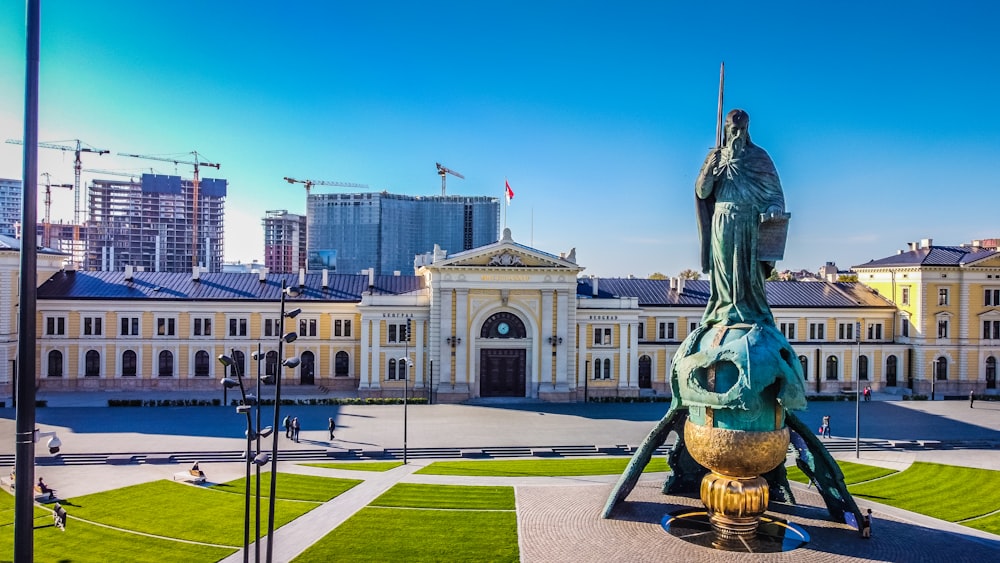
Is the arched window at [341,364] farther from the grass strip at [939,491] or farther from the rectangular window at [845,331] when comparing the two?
the rectangular window at [845,331]

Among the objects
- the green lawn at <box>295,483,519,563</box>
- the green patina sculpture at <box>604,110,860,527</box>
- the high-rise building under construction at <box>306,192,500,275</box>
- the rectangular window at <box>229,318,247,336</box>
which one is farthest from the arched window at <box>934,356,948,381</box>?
the high-rise building under construction at <box>306,192,500,275</box>

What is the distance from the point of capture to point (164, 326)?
59250 mm

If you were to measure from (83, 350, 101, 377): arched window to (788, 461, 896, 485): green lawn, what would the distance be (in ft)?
168

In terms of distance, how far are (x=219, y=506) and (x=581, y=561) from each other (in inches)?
593

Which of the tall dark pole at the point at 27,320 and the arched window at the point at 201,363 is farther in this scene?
the arched window at the point at 201,363

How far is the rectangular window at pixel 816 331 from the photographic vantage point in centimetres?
6462

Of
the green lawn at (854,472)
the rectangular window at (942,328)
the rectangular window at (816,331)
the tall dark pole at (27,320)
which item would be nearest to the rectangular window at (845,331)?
the rectangular window at (816,331)

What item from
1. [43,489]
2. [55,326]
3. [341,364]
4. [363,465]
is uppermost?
[55,326]

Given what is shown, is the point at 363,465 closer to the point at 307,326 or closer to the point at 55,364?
the point at 307,326

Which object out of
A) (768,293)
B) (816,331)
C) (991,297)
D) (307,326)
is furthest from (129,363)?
(991,297)

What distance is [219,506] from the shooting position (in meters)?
28.9

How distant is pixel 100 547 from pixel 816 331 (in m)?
57.8

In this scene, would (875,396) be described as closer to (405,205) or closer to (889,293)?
(889,293)

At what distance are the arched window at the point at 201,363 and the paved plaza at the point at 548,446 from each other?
597 cm
